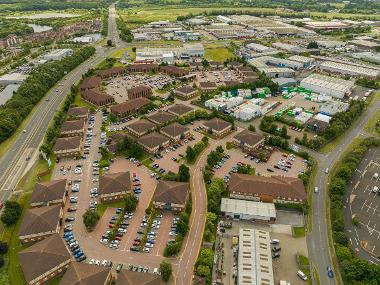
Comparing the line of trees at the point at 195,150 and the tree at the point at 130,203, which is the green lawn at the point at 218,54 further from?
the tree at the point at 130,203

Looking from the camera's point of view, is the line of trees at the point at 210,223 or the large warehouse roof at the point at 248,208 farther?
the large warehouse roof at the point at 248,208

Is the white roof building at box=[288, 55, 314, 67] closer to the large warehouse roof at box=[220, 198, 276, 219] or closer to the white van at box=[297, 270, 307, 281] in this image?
the large warehouse roof at box=[220, 198, 276, 219]

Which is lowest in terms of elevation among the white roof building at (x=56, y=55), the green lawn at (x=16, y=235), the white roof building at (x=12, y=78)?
the green lawn at (x=16, y=235)

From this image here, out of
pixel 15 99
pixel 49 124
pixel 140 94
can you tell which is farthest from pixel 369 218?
pixel 15 99

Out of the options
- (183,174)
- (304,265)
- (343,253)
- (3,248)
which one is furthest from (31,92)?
(343,253)

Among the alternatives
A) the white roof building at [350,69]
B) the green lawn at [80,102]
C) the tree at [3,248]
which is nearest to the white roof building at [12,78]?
the green lawn at [80,102]

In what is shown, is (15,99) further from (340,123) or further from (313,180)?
(340,123)
